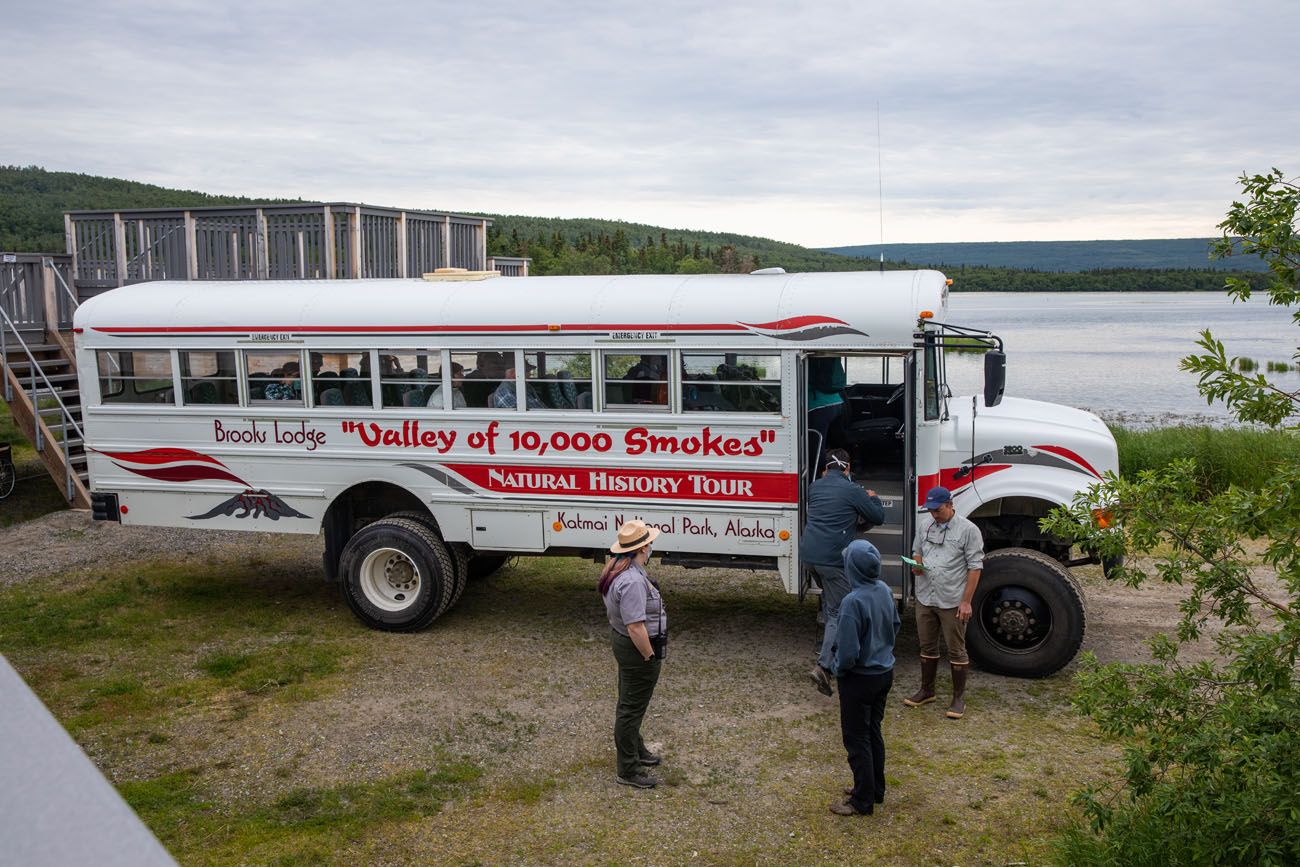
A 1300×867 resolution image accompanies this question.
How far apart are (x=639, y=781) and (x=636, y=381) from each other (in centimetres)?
376

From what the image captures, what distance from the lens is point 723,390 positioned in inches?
376

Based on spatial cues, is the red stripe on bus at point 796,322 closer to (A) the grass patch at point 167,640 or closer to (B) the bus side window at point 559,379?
(B) the bus side window at point 559,379

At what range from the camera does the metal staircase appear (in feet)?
49.0

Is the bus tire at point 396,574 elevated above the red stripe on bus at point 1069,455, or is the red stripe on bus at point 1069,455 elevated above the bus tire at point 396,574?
the red stripe on bus at point 1069,455

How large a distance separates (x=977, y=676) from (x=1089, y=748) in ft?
4.95

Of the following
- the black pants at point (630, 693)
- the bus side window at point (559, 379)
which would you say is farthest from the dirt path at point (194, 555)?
the bus side window at point (559, 379)

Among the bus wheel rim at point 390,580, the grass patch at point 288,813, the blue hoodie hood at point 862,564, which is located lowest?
the grass patch at point 288,813

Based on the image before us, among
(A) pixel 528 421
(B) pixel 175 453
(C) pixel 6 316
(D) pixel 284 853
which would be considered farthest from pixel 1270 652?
(C) pixel 6 316

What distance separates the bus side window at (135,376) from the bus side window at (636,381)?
4627 mm

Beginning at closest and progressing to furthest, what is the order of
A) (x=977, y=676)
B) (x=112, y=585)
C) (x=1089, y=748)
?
(x=1089, y=748) < (x=977, y=676) < (x=112, y=585)

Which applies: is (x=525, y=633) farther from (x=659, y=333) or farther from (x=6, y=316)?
(x=6, y=316)

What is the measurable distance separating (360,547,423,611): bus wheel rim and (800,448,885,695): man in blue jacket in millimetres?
3912

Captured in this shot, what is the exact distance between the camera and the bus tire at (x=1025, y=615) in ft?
28.7

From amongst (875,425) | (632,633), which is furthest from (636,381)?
(632,633)
